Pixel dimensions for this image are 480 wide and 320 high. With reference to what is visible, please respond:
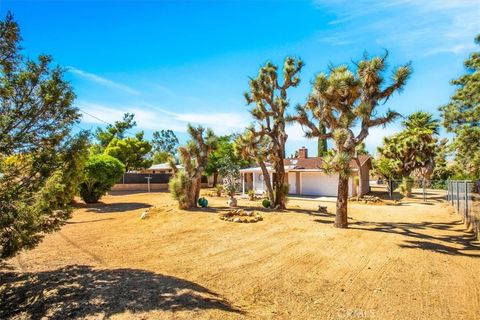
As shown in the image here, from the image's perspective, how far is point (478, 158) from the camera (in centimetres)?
1939

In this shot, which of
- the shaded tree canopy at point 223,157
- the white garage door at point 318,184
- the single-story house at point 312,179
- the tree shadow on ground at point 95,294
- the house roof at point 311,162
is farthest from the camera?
the shaded tree canopy at point 223,157

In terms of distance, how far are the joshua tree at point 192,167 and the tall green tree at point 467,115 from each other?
17215mm

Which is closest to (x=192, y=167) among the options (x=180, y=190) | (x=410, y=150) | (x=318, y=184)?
A: (x=180, y=190)

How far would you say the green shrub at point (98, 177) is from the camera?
22.2 metres

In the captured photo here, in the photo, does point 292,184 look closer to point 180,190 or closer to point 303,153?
point 303,153

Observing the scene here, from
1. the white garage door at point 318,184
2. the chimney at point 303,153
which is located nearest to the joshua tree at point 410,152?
the white garage door at point 318,184

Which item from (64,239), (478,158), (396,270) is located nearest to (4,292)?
(64,239)

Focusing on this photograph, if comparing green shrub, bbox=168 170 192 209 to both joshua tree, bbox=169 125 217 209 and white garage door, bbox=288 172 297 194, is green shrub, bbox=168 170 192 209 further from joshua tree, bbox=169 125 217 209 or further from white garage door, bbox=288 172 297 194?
white garage door, bbox=288 172 297 194

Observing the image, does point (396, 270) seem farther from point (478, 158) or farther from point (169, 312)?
point (478, 158)

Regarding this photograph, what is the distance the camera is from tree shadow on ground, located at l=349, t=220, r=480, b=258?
31.3ft

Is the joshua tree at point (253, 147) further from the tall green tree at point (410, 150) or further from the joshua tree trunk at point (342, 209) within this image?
the tall green tree at point (410, 150)

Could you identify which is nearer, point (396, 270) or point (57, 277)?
point (57, 277)

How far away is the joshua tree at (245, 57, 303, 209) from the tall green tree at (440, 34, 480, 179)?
41.0ft

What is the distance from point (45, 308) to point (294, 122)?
482 inches
